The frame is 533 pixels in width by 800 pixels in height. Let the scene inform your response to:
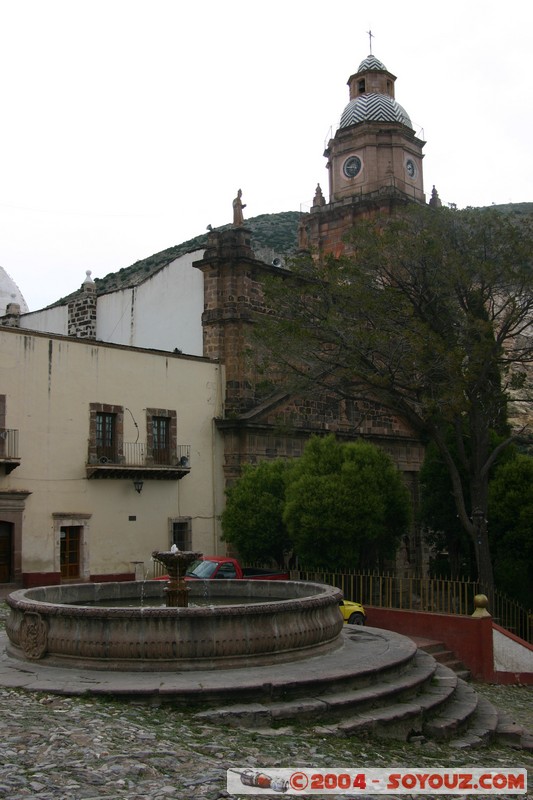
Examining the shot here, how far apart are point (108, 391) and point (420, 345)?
29.6 feet

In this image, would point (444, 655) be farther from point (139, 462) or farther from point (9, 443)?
point (9, 443)

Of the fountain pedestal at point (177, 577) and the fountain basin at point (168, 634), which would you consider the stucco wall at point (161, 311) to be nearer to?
the fountain pedestal at point (177, 577)

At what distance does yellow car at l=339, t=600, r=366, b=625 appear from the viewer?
1628 cm

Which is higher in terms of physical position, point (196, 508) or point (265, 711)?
point (196, 508)

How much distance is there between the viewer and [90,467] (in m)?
22.1

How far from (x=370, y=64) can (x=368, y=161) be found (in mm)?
6166

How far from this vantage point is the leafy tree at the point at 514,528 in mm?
19531

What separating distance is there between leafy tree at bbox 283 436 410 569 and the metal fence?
67cm

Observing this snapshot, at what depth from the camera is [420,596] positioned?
55.1ft

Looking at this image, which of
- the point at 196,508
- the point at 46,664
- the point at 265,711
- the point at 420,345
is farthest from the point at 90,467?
the point at 265,711

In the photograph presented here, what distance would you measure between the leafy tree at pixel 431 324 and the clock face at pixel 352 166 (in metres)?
19.2

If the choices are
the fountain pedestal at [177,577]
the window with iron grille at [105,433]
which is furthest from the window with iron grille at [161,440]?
the fountain pedestal at [177,577]

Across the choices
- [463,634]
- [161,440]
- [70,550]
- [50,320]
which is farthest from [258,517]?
[50,320]

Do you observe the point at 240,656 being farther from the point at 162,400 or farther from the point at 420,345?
the point at 162,400
